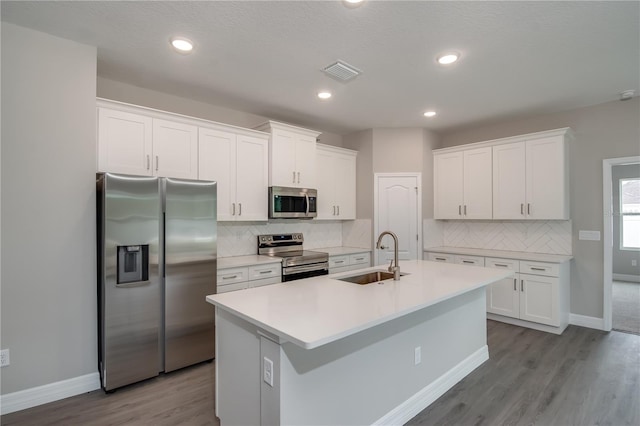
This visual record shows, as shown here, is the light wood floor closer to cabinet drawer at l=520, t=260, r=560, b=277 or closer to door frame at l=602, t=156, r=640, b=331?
door frame at l=602, t=156, r=640, b=331

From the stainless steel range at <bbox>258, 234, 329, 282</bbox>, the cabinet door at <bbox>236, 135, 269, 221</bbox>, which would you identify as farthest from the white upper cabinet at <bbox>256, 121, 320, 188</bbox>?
the stainless steel range at <bbox>258, 234, 329, 282</bbox>

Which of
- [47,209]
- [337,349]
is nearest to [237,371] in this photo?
[337,349]

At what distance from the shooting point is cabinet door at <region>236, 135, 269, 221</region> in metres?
3.81

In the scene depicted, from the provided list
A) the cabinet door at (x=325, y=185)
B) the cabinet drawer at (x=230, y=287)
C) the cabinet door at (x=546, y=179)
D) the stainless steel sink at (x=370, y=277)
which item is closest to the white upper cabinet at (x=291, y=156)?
the cabinet door at (x=325, y=185)

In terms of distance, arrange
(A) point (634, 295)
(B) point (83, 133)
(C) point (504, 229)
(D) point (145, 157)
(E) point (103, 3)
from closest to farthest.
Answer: (E) point (103, 3) → (B) point (83, 133) → (D) point (145, 157) → (C) point (504, 229) → (A) point (634, 295)

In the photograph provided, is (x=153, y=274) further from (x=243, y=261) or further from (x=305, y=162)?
(x=305, y=162)

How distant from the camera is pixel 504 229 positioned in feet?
15.4

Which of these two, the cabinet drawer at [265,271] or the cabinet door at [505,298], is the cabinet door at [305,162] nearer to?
the cabinet drawer at [265,271]

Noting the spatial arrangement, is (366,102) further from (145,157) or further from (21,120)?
(21,120)

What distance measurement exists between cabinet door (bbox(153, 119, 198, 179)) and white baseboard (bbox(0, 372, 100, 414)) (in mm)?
1864

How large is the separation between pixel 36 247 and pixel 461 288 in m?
3.16

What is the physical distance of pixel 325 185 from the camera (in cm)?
486

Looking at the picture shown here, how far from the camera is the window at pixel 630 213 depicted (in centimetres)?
638

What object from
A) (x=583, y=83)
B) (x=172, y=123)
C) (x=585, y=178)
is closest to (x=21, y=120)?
(x=172, y=123)
